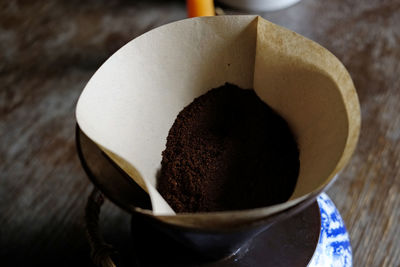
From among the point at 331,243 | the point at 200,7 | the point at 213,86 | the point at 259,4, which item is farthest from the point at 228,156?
the point at 259,4

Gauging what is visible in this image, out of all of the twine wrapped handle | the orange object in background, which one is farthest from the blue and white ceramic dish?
the orange object in background

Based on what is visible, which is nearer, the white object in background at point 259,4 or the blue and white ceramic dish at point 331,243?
the blue and white ceramic dish at point 331,243

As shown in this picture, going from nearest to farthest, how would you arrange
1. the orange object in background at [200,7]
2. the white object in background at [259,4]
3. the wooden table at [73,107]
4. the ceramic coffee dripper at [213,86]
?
the ceramic coffee dripper at [213,86], the wooden table at [73,107], the orange object in background at [200,7], the white object in background at [259,4]

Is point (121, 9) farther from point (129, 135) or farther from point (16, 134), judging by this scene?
point (129, 135)

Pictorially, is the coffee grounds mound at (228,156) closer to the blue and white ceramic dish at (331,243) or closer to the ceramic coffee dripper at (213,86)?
the ceramic coffee dripper at (213,86)

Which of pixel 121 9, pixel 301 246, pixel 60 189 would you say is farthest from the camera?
pixel 121 9

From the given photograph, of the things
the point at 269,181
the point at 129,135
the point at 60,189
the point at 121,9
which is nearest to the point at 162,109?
the point at 129,135

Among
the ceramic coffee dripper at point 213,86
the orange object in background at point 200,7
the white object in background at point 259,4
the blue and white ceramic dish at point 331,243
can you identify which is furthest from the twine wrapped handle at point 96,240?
the white object in background at point 259,4
